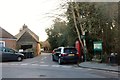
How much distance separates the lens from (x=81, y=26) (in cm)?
3219

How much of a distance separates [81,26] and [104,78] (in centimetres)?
1754

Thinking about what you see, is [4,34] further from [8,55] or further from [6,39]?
[8,55]

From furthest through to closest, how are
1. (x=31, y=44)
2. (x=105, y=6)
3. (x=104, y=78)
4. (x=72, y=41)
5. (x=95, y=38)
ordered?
(x=31, y=44)
(x=72, y=41)
(x=95, y=38)
(x=105, y=6)
(x=104, y=78)

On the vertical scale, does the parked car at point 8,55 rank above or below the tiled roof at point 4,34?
below

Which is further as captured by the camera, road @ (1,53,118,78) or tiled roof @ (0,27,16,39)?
tiled roof @ (0,27,16,39)

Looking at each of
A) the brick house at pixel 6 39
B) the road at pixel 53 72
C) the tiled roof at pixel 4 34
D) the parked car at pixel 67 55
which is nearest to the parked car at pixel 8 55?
the parked car at pixel 67 55

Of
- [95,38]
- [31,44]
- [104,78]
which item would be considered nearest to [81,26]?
[95,38]

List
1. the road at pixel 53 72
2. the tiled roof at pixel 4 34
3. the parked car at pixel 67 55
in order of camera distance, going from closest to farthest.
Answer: the road at pixel 53 72 < the parked car at pixel 67 55 < the tiled roof at pixel 4 34

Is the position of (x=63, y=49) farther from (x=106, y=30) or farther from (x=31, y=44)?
(x=31, y=44)

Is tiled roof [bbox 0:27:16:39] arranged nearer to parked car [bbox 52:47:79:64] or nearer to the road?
parked car [bbox 52:47:79:64]

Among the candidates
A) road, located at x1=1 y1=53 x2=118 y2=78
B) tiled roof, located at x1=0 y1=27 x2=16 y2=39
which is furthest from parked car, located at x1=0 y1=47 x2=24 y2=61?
tiled roof, located at x1=0 y1=27 x2=16 y2=39

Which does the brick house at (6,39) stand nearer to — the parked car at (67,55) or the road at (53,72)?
the parked car at (67,55)

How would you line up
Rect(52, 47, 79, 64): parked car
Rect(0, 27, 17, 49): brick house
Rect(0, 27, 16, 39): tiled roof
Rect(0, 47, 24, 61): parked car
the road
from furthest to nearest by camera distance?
1. Rect(0, 27, 16, 39): tiled roof
2. Rect(0, 27, 17, 49): brick house
3. Rect(0, 47, 24, 61): parked car
4. Rect(52, 47, 79, 64): parked car
5. the road

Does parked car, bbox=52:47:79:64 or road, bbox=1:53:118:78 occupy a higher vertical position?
parked car, bbox=52:47:79:64
